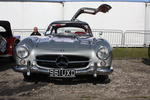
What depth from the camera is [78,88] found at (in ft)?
24.0

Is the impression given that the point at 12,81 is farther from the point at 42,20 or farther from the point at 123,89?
the point at 42,20

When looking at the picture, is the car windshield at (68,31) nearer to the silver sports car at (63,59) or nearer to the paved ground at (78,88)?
the paved ground at (78,88)

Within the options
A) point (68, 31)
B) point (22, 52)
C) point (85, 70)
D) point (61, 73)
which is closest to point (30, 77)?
point (22, 52)

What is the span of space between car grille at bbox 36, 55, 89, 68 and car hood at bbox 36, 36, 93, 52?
0.16 m

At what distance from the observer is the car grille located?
727 centimetres

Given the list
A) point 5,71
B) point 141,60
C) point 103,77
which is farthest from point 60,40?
point 141,60

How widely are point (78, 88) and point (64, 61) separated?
2.04ft

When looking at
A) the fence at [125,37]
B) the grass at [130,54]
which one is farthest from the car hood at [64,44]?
the fence at [125,37]

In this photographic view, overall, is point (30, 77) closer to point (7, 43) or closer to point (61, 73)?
point (61, 73)

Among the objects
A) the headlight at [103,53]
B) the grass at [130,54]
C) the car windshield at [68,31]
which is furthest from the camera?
the grass at [130,54]

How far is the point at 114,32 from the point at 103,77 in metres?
10.5

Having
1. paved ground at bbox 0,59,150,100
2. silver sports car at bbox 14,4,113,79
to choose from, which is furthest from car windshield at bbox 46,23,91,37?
silver sports car at bbox 14,4,113,79

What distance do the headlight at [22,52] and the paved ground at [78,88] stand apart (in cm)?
64

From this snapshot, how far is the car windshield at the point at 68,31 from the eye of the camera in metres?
9.12
